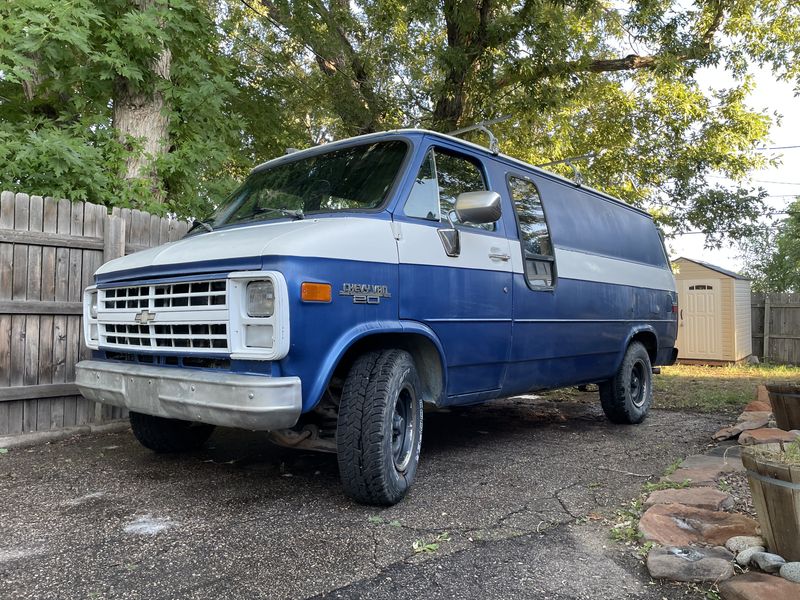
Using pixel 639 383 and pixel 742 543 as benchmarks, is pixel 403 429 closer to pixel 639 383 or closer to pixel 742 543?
pixel 742 543

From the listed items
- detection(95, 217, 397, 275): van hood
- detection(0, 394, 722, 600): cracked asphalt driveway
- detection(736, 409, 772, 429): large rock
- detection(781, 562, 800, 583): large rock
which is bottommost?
detection(0, 394, 722, 600): cracked asphalt driveway

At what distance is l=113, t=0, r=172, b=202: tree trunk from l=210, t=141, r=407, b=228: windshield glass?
2.49 metres

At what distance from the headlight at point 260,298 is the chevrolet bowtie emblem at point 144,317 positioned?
0.80 m

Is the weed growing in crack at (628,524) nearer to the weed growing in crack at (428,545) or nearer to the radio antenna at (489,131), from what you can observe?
the weed growing in crack at (428,545)

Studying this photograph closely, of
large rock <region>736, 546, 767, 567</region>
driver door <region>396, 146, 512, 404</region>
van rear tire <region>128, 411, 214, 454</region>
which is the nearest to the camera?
large rock <region>736, 546, 767, 567</region>

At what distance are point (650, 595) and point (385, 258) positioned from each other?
211cm

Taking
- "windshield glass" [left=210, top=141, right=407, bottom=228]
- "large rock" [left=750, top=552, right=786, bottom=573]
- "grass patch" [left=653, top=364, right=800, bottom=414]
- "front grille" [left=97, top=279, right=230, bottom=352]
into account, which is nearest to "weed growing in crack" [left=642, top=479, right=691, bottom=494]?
"large rock" [left=750, top=552, right=786, bottom=573]

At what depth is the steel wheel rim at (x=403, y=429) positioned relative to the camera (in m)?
3.76

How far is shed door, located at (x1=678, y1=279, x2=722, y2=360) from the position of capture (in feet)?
53.1

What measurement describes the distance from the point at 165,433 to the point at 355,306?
7.13 ft

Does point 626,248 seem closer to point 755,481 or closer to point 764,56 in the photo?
point 755,481

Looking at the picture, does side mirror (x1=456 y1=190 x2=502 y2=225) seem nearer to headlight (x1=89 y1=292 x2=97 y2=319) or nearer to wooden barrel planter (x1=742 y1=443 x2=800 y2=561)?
wooden barrel planter (x1=742 y1=443 x2=800 y2=561)

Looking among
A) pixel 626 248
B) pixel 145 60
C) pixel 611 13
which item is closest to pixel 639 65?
pixel 611 13

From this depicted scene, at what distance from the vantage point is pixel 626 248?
6676 mm
